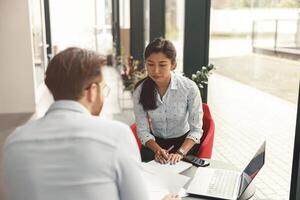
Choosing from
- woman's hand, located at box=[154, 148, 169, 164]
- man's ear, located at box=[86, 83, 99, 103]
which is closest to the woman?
woman's hand, located at box=[154, 148, 169, 164]

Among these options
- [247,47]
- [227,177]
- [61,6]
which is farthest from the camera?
[61,6]

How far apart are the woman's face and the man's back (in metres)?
1.22

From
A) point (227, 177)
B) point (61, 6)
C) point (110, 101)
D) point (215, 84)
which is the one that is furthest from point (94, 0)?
point (227, 177)

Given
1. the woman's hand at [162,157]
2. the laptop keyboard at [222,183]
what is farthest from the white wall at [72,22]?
the laptop keyboard at [222,183]

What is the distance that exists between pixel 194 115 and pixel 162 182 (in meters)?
0.73

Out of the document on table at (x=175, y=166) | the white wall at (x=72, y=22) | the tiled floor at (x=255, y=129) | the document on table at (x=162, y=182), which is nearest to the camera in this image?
the document on table at (x=162, y=182)

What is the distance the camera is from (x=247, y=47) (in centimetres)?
295

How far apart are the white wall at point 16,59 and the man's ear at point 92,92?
16.3ft

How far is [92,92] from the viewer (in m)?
1.03

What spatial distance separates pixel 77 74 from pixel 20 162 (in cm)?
28

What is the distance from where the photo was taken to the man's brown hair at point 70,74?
0.99 m

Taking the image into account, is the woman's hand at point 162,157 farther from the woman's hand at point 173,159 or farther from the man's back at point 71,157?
the man's back at point 71,157

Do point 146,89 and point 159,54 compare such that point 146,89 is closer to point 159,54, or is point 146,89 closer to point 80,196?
point 159,54

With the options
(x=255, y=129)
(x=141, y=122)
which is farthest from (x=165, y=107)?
(x=255, y=129)
